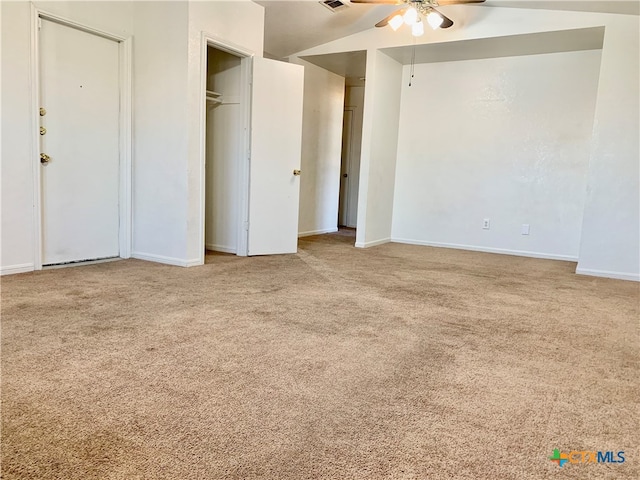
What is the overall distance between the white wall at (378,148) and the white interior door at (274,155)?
3.42 ft

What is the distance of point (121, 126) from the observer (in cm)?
401

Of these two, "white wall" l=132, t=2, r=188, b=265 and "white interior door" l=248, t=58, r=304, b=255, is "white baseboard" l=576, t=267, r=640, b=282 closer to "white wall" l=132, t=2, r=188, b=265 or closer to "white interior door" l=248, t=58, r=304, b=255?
"white interior door" l=248, t=58, r=304, b=255

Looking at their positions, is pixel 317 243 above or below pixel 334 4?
below

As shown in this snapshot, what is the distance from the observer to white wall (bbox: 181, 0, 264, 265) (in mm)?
3701

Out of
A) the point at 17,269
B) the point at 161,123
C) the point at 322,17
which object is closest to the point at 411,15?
the point at 322,17

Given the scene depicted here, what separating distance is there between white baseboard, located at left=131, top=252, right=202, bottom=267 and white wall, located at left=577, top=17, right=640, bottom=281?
3.61 meters

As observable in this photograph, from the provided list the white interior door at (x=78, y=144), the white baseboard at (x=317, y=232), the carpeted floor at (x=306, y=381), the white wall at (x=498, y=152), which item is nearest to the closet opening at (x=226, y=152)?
the white interior door at (x=78, y=144)

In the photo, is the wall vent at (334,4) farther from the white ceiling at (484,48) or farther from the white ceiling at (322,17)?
the white ceiling at (484,48)

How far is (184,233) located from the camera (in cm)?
387

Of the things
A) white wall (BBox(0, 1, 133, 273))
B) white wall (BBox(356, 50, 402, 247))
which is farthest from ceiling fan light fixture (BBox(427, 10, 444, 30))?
white wall (BBox(0, 1, 133, 273))

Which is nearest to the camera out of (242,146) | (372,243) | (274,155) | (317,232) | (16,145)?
(16,145)

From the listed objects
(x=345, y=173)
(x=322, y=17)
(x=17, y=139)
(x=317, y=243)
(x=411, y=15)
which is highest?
(x=322, y=17)

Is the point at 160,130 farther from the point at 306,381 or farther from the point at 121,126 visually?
the point at 306,381

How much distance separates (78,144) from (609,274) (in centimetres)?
482
